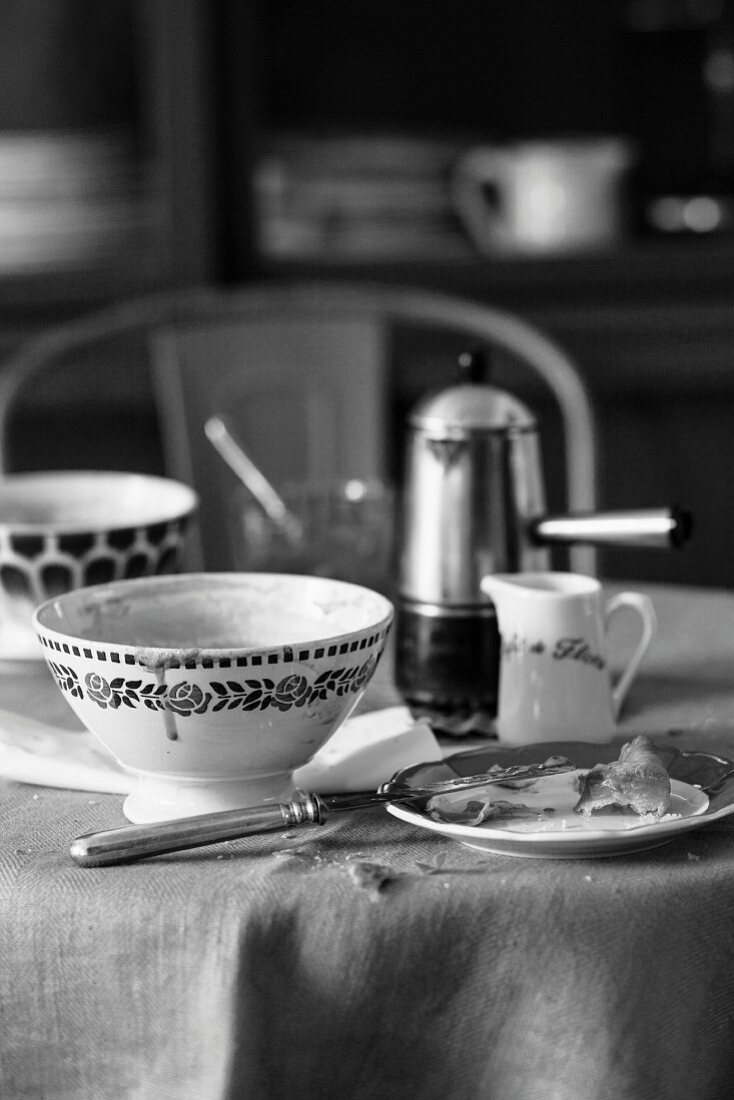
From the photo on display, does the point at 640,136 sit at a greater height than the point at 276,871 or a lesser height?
greater

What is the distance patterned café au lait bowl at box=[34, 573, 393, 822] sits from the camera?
22.2 inches

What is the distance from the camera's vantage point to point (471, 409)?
777 mm

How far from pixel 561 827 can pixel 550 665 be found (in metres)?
0.14

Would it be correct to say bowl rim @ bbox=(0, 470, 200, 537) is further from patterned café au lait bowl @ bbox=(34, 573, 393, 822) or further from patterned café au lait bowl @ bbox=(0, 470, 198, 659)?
patterned café au lait bowl @ bbox=(34, 573, 393, 822)

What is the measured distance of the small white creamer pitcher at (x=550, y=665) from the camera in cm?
70

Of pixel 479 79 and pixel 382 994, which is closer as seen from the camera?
pixel 382 994

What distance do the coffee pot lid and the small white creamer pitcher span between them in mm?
106

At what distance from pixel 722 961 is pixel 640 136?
5.52 ft

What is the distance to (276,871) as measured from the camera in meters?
0.55

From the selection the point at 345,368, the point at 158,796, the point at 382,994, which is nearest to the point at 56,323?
the point at 345,368

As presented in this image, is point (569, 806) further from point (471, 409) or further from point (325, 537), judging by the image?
point (325, 537)

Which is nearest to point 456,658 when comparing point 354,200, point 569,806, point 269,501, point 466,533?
point 466,533

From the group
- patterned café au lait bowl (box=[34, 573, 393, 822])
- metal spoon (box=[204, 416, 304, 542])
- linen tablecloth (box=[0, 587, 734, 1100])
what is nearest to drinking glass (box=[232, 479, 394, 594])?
metal spoon (box=[204, 416, 304, 542])

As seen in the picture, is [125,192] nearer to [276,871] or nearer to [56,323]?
[56,323]
